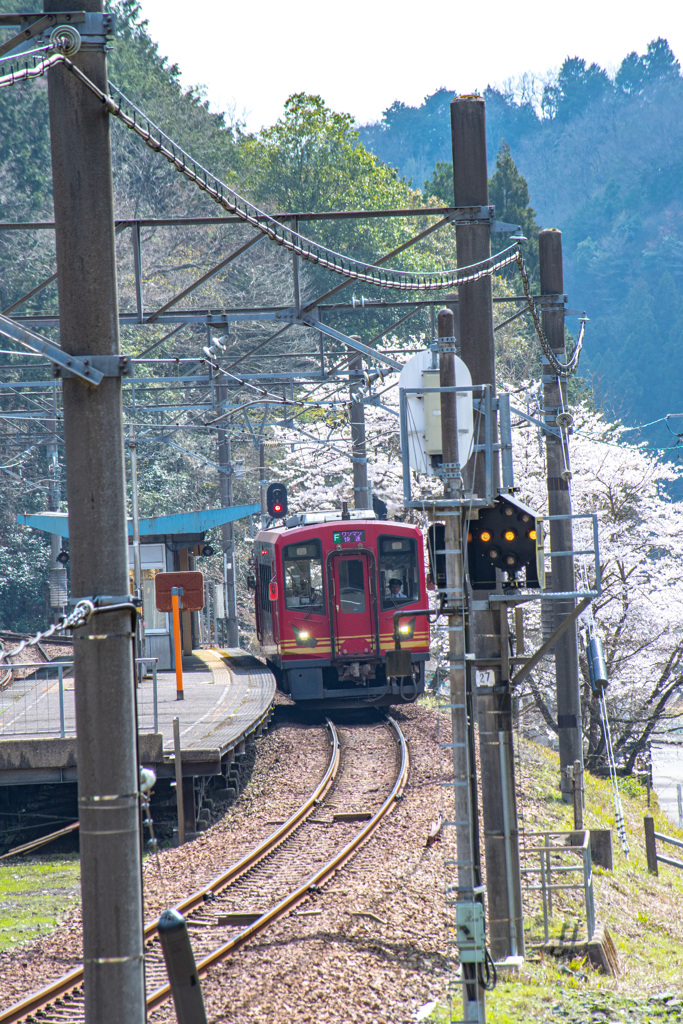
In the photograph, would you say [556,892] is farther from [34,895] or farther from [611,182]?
[611,182]

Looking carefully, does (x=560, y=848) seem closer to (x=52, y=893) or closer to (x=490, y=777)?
(x=490, y=777)

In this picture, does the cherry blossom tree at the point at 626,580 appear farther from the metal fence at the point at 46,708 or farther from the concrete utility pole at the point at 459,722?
the concrete utility pole at the point at 459,722

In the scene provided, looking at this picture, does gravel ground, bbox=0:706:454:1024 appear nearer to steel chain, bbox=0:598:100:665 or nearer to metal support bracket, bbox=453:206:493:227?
steel chain, bbox=0:598:100:665

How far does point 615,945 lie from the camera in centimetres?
1094

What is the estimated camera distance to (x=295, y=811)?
44.2ft

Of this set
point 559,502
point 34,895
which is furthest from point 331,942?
point 559,502

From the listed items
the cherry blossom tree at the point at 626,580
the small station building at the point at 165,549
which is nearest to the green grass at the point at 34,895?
the small station building at the point at 165,549

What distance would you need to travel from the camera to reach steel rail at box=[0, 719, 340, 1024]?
7.43 metres

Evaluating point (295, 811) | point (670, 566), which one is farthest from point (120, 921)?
point (670, 566)

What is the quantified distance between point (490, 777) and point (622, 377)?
283 ft

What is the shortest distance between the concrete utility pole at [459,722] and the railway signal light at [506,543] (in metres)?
1.18

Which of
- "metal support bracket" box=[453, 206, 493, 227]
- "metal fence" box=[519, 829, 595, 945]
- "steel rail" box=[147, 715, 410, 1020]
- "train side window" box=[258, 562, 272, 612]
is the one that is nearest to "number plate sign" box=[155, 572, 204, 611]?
"steel rail" box=[147, 715, 410, 1020]

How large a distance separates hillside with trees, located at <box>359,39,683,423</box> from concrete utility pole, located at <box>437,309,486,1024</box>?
67884 mm

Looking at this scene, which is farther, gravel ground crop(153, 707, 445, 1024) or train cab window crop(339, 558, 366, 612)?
train cab window crop(339, 558, 366, 612)
